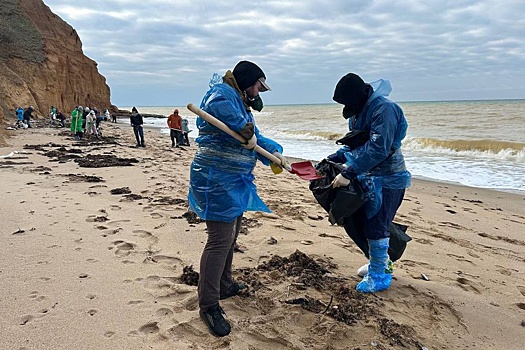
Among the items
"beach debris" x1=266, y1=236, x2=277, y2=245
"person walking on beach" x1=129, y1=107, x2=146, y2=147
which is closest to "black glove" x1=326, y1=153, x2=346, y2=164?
"beach debris" x1=266, y1=236, x2=277, y2=245

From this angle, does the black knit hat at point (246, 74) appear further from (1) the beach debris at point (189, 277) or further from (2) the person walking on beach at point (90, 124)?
(2) the person walking on beach at point (90, 124)

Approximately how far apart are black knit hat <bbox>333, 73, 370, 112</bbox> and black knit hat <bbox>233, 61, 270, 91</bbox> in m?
0.75

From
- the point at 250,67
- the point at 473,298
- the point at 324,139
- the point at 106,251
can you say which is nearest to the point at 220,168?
the point at 250,67

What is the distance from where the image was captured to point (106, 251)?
376cm

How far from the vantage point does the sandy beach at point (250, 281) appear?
2.51 m

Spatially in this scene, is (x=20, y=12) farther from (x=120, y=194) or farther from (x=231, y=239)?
(x=231, y=239)

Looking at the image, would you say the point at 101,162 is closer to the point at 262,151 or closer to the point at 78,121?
the point at 262,151

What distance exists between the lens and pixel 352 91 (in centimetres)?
298

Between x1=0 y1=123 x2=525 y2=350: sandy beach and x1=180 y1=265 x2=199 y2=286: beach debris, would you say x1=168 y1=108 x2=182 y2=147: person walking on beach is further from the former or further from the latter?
x1=180 y1=265 x2=199 y2=286: beach debris

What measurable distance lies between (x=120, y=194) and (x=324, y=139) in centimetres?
1823

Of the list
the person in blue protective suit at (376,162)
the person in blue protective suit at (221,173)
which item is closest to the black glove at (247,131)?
the person in blue protective suit at (221,173)

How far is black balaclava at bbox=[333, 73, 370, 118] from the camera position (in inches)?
117

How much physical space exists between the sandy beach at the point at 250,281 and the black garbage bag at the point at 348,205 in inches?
15.2

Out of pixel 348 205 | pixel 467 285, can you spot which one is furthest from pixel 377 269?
pixel 467 285
